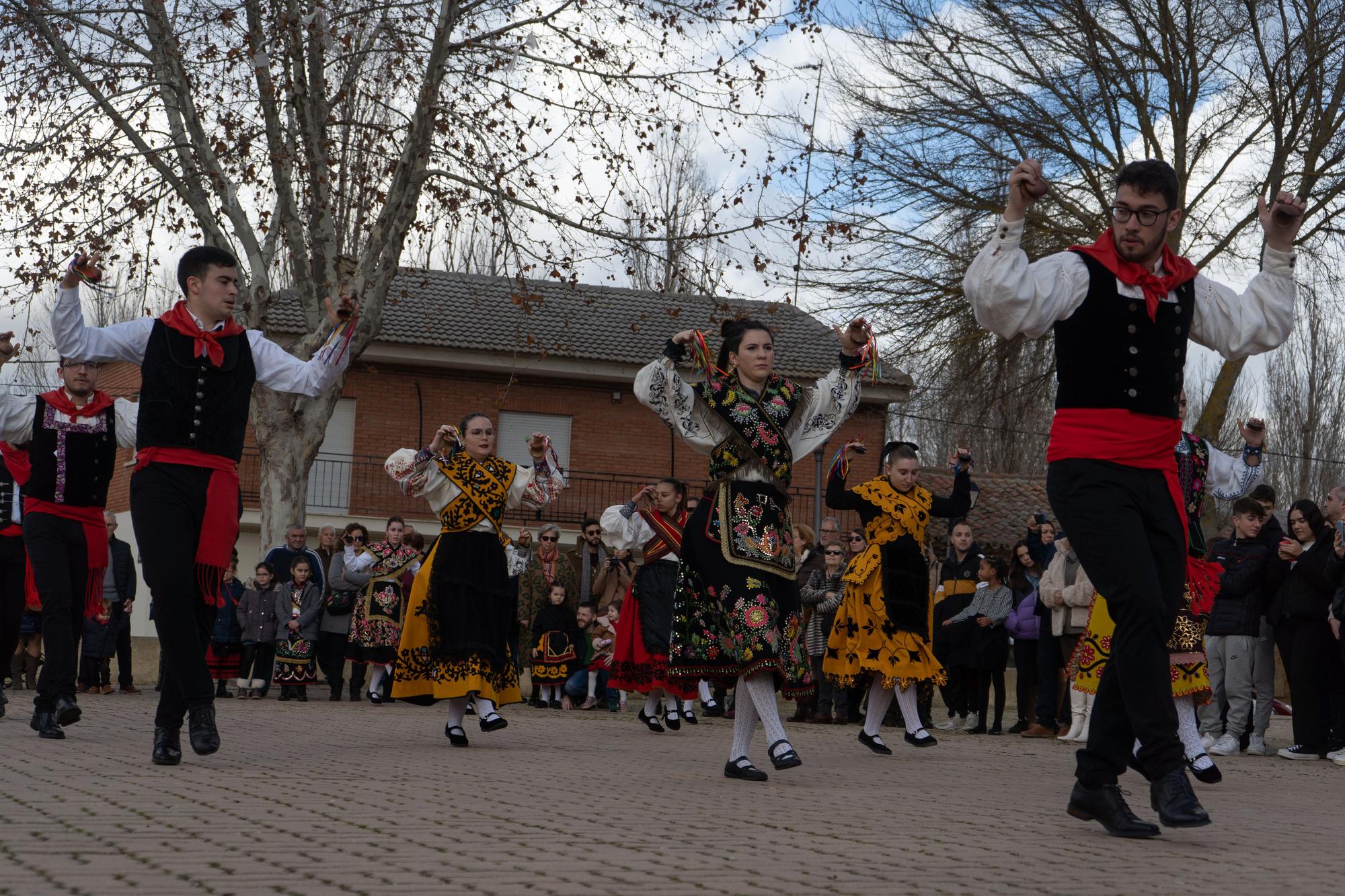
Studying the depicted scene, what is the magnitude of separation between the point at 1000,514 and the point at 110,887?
32565mm

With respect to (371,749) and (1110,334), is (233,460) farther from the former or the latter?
(1110,334)

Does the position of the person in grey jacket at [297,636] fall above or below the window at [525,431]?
below

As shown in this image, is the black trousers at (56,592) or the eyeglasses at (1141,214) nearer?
the eyeglasses at (1141,214)

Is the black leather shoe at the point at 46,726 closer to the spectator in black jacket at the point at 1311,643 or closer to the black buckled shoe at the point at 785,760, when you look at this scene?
the black buckled shoe at the point at 785,760

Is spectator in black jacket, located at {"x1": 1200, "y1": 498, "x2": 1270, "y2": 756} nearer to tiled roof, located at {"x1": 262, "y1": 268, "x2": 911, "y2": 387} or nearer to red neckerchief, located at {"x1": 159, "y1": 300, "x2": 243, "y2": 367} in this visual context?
red neckerchief, located at {"x1": 159, "y1": 300, "x2": 243, "y2": 367}

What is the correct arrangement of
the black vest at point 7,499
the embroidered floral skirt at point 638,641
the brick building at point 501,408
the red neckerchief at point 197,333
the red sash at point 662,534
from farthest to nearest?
the brick building at point 501,408, the embroidered floral skirt at point 638,641, the red sash at point 662,534, the black vest at point 7,499, the red neckerchief at point 197,333

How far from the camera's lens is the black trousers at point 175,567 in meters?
7.18

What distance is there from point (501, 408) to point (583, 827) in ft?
90.3

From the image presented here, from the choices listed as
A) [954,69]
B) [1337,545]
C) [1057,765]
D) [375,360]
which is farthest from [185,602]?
[375,360]

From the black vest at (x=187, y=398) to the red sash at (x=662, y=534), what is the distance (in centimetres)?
559

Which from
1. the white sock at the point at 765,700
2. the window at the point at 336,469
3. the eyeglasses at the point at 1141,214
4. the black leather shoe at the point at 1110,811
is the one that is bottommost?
the black leather shoe at the point at 1110,811

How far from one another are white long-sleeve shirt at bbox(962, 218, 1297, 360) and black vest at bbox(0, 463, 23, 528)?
7.78 meters

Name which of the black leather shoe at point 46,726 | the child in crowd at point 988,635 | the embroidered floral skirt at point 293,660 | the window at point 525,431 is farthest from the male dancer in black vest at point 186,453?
the window at point 525,431

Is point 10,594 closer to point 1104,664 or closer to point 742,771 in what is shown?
point 742,771
